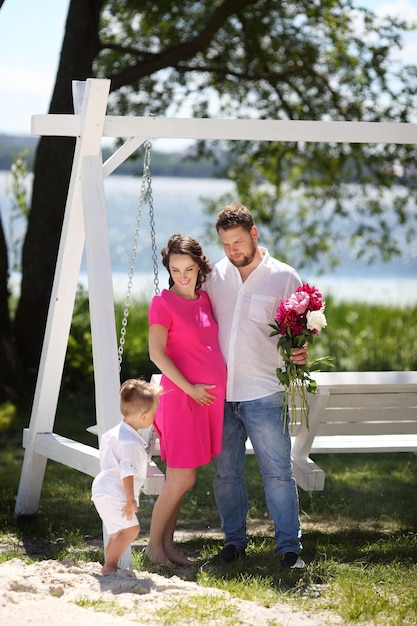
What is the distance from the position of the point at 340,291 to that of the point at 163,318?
79.0 feet

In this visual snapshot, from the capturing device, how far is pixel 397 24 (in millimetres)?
10852

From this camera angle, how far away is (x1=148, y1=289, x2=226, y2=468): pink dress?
454cm

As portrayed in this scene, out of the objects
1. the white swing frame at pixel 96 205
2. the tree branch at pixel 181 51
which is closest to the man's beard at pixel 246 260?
the white swing frame at pixel 96 205

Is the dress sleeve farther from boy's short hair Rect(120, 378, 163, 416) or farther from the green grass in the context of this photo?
the green grass

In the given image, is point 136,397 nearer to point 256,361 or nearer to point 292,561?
point 256,361

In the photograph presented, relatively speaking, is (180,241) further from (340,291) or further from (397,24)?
(340,291)

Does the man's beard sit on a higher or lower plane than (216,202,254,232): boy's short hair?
lower

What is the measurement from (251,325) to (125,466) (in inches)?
38.0

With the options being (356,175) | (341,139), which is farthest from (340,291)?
(341,139)

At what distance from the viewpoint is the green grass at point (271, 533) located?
417cm

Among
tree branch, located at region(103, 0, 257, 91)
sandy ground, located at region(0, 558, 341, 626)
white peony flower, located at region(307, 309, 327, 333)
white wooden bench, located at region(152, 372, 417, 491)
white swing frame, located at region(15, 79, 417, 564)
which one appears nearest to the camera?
sandy ground, located at region(0, 558, 341, 626)

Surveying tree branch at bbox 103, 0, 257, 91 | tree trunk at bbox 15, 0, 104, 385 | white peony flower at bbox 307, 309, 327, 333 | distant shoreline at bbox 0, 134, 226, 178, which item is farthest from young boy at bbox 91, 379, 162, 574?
distant shoreline at bbox 0, 134, 226, 178

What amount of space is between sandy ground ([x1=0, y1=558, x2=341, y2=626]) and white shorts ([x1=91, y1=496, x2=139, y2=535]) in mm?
203

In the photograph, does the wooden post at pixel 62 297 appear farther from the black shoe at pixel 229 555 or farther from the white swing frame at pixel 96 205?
the black shoe at pixel 229 555
